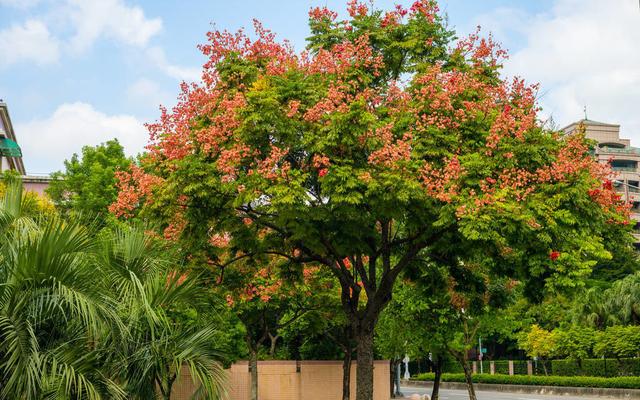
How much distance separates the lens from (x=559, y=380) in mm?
44656

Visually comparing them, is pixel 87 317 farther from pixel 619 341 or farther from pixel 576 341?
pixel 576 341

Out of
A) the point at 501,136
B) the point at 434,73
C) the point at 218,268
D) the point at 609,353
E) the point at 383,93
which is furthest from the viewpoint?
the point at 609,353

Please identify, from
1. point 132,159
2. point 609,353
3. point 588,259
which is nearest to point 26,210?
point 588,259

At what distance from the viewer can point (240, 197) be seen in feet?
49.1

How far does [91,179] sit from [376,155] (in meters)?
31.9

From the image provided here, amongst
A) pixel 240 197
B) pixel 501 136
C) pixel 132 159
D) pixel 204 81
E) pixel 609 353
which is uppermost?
pixel 132 159

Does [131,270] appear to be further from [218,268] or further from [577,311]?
[577,311]

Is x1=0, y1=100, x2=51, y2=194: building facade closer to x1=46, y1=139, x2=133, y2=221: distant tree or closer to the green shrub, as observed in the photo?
x1=46, y1=139, x2=133, y2=221: distant tree

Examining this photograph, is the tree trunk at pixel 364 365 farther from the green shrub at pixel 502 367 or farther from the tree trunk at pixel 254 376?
the green shrub at pixel 502 367

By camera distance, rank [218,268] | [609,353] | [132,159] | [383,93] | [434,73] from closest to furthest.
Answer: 1. [434,73]
2. [383,93]
3. [218,268]
4. [609,353]
5. [132,159]

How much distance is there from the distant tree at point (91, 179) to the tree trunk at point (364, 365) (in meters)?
24.5

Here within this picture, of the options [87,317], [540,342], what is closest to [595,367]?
[540,342]

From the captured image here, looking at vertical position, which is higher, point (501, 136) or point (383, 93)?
point (383, 93)

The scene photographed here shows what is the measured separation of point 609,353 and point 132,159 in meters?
30.3
